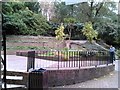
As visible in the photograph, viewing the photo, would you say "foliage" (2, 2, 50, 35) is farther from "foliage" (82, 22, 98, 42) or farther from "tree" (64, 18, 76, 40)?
"foliage" (82, 22, 98, 42)

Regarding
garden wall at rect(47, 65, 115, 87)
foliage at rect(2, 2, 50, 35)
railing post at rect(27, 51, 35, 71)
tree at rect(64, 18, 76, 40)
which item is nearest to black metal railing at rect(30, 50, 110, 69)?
garden wall at rect(47, 65, 115, 87)

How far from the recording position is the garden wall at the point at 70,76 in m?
5.49

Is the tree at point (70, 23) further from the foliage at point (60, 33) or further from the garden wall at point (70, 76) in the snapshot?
the garden wall at point (70, 76)

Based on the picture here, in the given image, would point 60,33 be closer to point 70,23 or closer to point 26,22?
point 70,23

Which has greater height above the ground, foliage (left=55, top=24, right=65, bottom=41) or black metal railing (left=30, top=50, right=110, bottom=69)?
foliage (left=55, top=24, right=65, bottom=41)

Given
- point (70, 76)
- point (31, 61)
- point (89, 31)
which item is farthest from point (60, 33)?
point (70, 76)

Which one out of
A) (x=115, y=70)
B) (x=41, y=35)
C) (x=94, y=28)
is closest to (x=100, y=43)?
(x=94, y=28)

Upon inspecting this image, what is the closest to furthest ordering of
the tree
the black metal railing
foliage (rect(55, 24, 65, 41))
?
the black metal railing
foliage (rect(55, 24, 65, 41))
the tree

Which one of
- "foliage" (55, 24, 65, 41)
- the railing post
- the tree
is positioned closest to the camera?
the railing post

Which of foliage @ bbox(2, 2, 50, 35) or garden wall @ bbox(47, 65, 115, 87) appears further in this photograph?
foliage @ bbox(2, 2, 50, 35)

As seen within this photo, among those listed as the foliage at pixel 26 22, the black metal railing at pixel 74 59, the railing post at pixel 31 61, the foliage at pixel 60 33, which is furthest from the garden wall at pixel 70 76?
the foliage at pixel 26 22

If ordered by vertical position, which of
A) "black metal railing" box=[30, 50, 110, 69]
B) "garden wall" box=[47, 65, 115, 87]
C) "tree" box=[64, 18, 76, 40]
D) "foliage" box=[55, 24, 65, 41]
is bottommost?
"garden wall" box=[47, 65, 115, 87]

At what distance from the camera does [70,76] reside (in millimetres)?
5805

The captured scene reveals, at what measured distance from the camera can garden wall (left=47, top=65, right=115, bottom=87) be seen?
216 inches
